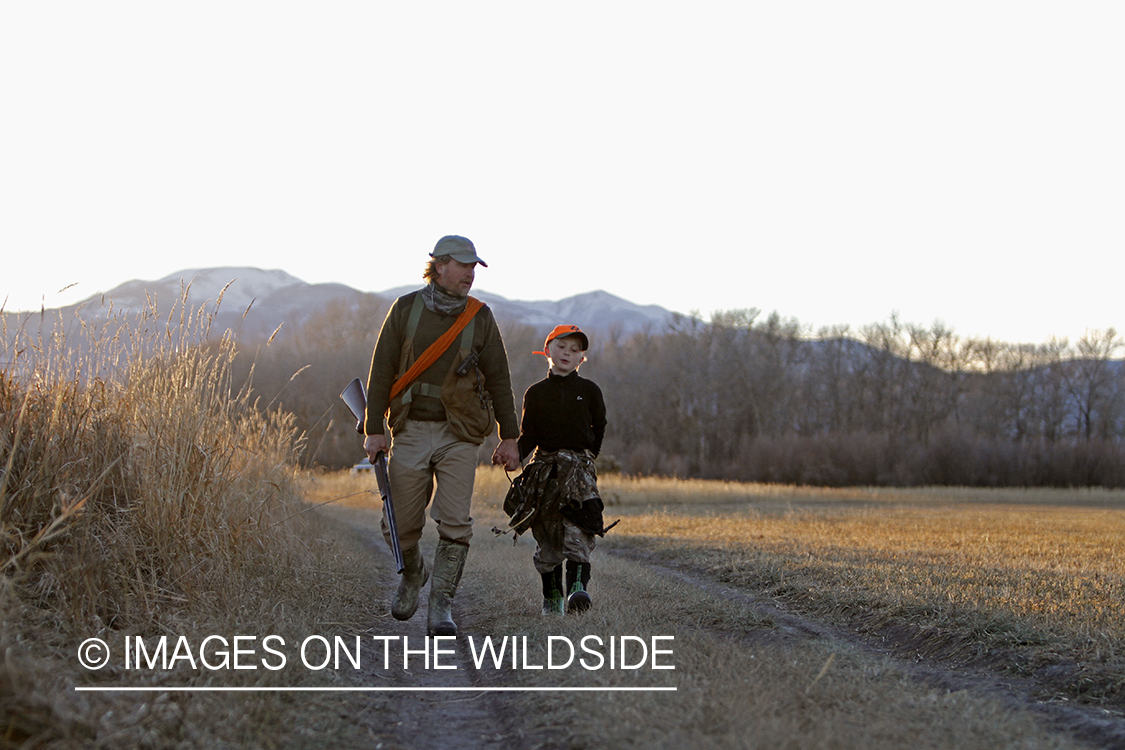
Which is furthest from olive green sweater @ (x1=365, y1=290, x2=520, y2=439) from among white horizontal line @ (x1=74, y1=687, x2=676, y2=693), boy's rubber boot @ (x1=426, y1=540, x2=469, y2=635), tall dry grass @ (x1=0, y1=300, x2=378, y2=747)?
white horizontal line @ (x1=74, y1=687, x2=676, y2=693)

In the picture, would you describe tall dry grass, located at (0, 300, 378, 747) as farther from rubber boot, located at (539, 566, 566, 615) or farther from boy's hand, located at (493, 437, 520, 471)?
boy's hand, located at (493, 437, 520, 471)

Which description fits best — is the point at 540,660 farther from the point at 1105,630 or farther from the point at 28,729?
the point at 1105,630

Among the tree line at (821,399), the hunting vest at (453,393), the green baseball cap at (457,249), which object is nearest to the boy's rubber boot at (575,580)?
the hunting vest at (453,393)

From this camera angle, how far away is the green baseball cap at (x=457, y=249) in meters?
5.61

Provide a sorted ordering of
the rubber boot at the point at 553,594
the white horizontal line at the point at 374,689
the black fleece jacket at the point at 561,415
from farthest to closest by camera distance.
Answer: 1. the black fleece jacket at the point at 561,415
2. the rubber boot at the point at 553,594
3. the white horizontal line at the point at 374,689

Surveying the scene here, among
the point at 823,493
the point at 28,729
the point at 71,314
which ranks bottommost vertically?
the point at 823,493

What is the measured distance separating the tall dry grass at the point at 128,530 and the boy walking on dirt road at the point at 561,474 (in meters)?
1.45

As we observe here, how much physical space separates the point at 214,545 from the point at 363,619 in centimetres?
121

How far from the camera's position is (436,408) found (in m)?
5.62

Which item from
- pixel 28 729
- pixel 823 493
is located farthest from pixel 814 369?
pixel 28 729

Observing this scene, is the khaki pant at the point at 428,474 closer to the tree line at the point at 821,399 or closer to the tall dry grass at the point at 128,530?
the tall dry grass at the point at 128,530

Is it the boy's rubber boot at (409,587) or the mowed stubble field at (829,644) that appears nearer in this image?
the mowed stubble field at (829,644)

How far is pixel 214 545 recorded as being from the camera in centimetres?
550

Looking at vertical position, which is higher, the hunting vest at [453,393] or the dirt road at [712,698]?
the hunting vest at [453,393]
